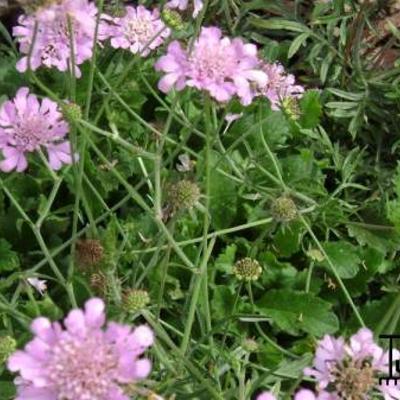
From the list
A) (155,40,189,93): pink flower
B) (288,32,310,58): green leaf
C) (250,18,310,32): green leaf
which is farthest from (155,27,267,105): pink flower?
(288,32,310,58): green leaf

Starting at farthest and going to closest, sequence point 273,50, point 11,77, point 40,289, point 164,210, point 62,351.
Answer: point 273,50 < point 11,77 < point 40,289 < point 164,210 < point 62,351

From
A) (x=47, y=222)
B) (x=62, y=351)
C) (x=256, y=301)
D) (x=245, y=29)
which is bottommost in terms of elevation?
(x=256, y=301)

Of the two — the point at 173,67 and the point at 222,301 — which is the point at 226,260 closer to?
the point at 222,301

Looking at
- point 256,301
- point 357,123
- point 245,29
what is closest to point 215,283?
point 256,301

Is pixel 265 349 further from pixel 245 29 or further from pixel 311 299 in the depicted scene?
pixel 245 29

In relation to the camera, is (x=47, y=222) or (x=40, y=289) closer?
(x=40, y=289)
